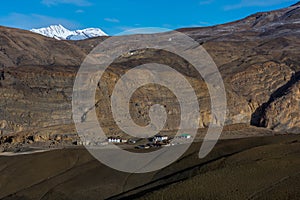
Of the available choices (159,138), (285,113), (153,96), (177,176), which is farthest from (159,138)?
(285,113)

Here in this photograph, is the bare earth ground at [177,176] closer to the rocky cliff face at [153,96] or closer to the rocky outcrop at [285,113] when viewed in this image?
the rocky cliff face at [153,96]

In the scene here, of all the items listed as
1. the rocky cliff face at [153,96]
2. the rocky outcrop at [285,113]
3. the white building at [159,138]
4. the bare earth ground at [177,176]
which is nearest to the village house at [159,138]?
the white building at [159,138]

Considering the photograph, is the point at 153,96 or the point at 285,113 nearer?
the point at 153,96

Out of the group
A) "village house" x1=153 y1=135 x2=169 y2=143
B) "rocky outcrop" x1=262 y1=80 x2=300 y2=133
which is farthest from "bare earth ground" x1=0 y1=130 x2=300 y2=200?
"rocky outcrop" x1=262 y1=80 x2=300 y2=133

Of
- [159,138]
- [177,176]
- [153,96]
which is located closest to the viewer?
[177,176]

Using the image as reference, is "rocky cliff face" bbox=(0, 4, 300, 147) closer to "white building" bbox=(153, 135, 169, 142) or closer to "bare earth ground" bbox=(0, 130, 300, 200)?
"white building" bbox=(153, 135, 169, 142)

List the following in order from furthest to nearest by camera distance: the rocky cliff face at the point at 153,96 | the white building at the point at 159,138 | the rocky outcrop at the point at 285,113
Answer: the rocky outcrop at the point at 285,113 < the rocky cliff face at the point at 153,96 < the white building at the point at 159,138

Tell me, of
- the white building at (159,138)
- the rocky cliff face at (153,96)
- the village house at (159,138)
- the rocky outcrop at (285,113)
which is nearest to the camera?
the village house at (159,138)

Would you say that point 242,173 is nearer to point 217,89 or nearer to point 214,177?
point 214,177

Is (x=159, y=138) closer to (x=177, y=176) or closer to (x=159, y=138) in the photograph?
(x=159, y=138)
